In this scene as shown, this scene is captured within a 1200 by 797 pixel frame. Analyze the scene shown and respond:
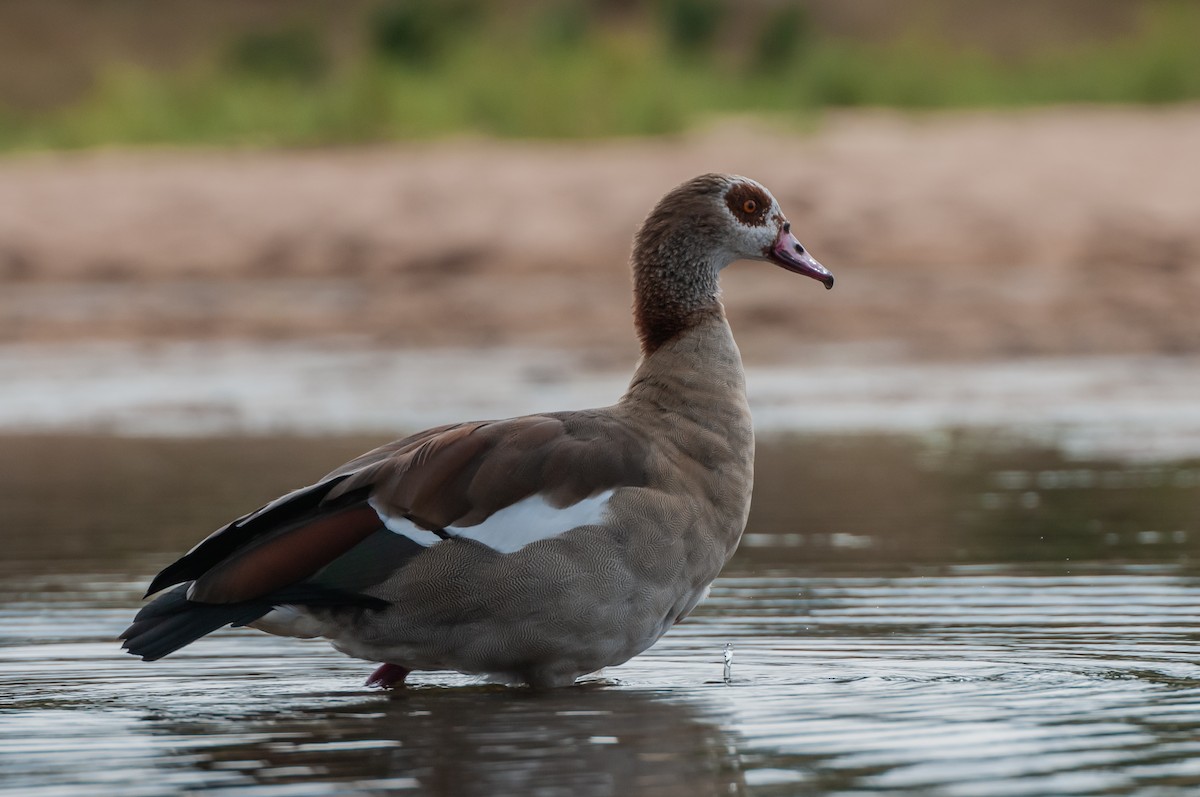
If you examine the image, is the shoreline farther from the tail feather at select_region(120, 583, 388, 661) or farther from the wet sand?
the tail feather at select_region(120, 583, 388, 661)

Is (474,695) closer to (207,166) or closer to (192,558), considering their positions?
(192,558)

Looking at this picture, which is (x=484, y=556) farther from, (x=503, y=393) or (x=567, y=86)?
(x=567, y=86)

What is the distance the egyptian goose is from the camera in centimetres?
616

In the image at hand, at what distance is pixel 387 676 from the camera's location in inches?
261

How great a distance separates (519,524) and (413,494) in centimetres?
30

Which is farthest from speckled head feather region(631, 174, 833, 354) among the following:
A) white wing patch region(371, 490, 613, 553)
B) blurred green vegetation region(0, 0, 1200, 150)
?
blurred green vegetation region(0, 0, 1200, 150)

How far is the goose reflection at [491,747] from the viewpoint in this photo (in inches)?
206

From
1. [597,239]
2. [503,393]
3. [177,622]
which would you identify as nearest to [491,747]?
[177,622]

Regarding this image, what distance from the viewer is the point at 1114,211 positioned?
63.2ft

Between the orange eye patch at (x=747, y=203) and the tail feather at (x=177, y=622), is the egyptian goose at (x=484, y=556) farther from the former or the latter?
the orange eye patch at (x=747, y=203)

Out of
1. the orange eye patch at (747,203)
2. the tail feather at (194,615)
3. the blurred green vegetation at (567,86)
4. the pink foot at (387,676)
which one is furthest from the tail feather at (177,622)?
the blurred green vegetation at (567,86)

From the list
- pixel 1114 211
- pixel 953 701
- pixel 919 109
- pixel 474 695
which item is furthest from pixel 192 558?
pixel 919 109

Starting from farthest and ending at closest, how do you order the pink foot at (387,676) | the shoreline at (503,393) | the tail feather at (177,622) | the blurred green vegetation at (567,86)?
the blurred green vegetation at (567,86)
the shoreline at (503,393)
the pink foot at (387,676)
the tail feather at (177,622)

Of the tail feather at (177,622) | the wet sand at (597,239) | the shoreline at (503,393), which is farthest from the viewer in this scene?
the wet sand at (597,239)
